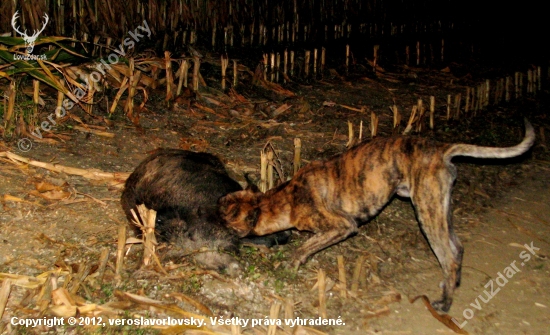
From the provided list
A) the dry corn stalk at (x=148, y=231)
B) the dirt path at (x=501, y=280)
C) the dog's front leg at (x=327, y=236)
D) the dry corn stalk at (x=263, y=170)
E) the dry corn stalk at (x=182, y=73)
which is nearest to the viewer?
the dirt path at (x=501, y=280)

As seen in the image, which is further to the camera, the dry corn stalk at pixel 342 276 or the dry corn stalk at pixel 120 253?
the dry corn stalk at pixel 342 276

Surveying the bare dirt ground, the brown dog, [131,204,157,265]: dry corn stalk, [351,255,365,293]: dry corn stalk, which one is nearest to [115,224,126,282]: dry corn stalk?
the bare dirt ground

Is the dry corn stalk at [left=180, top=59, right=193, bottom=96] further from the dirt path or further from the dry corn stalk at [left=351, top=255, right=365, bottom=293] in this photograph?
the dirt path

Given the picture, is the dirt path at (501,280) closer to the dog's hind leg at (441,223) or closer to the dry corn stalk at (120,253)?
the dog's hind leg at (441,223)

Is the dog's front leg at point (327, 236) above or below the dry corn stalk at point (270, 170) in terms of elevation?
below

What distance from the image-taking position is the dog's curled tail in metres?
5.34

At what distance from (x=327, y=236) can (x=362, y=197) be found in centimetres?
56

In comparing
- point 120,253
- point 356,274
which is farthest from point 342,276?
point 120,253

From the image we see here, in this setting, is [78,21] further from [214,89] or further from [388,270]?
[388,270]

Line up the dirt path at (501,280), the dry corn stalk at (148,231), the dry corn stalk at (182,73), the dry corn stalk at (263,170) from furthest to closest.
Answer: the dry corn stalk at (182,73)
the dry corn stalk at (263,170)
the dry corn stalk at (148,231)
the dirt path at (501,280)

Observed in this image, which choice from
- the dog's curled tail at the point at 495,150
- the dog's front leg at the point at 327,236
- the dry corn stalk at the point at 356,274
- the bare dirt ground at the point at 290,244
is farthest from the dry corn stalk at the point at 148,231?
the dog's curled tail at the point at 495,150

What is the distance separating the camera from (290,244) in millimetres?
6535

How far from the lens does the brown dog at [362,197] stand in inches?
219

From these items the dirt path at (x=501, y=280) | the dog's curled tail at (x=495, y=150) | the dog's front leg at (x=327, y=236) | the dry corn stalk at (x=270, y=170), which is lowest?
the dirt path at (x=501, y=280)
